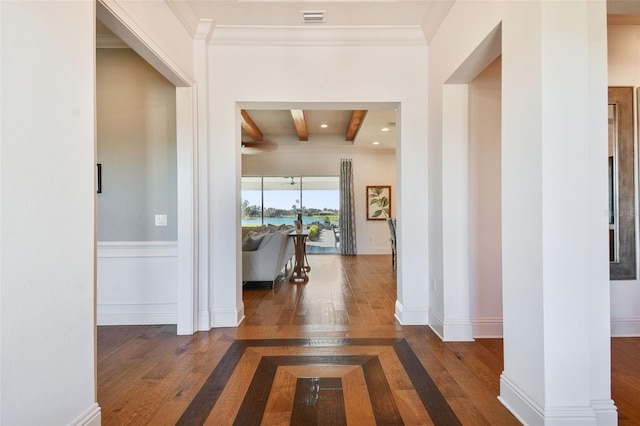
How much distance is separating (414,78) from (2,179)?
3299mm

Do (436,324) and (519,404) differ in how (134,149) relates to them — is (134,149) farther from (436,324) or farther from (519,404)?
(519,404)

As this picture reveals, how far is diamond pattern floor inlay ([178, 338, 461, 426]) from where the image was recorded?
5.99 ft

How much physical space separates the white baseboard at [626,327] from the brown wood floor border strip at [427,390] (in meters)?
2.06

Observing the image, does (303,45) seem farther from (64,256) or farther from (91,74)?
(64,256)

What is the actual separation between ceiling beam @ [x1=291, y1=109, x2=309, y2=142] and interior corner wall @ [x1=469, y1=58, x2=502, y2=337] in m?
3.08

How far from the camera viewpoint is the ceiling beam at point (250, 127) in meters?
6.31

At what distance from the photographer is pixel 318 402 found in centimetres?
196

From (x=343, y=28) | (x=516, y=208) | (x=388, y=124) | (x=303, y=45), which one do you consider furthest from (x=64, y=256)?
(x=388, y=124)

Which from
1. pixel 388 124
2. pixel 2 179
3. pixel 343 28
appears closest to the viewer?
pixel 2 179

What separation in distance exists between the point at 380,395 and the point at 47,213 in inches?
81.4

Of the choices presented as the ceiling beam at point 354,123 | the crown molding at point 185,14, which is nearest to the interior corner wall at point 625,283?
the ceiling beam at point 354,123

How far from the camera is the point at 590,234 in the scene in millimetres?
1624

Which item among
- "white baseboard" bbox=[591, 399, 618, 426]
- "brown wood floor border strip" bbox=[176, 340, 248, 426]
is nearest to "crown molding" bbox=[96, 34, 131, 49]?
"brown wood floor border strip" bbox=[176, 340, 248, 426]

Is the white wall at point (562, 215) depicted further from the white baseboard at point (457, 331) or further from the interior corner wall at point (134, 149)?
the interior corner wall at point (134, 149)
